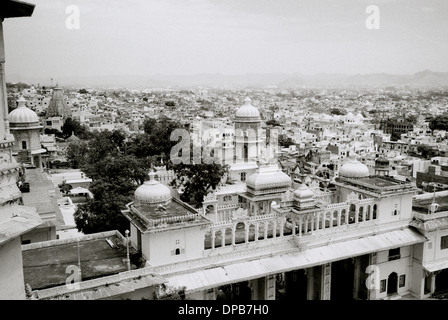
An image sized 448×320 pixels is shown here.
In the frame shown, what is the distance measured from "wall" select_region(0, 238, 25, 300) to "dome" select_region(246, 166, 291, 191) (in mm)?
6920

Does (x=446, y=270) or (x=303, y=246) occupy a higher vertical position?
(x=303, y=246)

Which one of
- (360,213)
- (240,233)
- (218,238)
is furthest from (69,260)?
(360,213)

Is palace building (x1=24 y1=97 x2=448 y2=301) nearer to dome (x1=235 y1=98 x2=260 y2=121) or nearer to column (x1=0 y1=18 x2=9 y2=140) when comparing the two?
column (x1=0 y1=18 x2=9 y2=140)

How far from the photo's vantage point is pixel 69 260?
9312 millimetres

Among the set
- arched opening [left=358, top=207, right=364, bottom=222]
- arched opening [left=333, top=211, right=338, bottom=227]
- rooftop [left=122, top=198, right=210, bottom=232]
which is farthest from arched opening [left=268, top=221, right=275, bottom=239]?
arched opening [left=358, top=207, right=364, bottom=222]

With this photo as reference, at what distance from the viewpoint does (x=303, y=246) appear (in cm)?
1060

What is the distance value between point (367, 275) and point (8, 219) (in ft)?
30.7

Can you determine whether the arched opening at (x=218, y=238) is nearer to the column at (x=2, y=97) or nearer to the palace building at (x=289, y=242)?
the palace building at (x=289, y=242)

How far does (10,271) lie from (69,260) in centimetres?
393

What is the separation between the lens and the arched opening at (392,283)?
39.8 ft

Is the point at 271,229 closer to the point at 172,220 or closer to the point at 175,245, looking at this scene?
the point at 175,245

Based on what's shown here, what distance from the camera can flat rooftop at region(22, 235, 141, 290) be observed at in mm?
8562

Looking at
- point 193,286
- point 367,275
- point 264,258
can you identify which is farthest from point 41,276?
point 367,275
